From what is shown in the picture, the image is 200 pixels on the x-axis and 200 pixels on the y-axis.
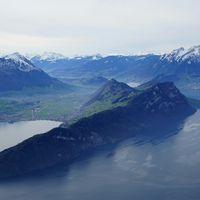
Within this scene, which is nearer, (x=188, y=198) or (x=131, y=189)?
(x=188, y=198)

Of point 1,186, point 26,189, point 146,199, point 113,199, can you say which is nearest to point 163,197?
point 146,199

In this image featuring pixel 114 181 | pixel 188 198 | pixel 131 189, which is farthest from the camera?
pixel 114 181

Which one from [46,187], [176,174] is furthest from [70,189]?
[176,174]

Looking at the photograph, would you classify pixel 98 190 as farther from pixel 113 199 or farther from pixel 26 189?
pixel 26 189

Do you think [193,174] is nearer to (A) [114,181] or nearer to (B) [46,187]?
(A) [114,181]

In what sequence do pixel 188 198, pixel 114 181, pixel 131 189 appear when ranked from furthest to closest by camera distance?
pixel 114 181, pixel 131 189, pixel 188 198

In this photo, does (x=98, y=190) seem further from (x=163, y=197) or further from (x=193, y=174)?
(x=193, y=174)

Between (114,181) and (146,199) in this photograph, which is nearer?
(146,199)

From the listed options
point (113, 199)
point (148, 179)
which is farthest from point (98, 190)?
point (148, 179)
